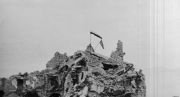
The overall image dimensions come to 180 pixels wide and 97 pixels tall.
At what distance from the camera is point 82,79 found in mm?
11992

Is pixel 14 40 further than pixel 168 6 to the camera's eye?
Yes

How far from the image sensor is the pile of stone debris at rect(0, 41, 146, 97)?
39.2 ft

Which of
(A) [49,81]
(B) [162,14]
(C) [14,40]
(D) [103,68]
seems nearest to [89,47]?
(D) [103,68]

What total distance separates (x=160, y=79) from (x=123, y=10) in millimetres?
2950

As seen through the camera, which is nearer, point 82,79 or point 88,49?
point 82,79

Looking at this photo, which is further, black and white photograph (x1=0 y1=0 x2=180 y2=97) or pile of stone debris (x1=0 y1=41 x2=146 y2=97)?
pile of stone debris (x1=0 y1=41 x2=146 y2=97)

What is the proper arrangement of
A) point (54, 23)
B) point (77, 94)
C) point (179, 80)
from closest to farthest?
1. point (179, 80)
2. point (77, 94)
3. point (54, 23)

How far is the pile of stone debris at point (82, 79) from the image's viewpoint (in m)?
11.9

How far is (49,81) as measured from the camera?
13.4 meters

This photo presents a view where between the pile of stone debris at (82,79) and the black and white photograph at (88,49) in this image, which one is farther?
the pile of stone debris at (82,79)

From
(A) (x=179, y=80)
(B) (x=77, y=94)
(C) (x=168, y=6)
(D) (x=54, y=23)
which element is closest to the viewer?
(C) (x=168, y=6)

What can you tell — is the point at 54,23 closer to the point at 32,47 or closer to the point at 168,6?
the point at 32,47

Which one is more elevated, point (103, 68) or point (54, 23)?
point (54, 23)

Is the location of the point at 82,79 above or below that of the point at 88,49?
below
